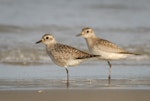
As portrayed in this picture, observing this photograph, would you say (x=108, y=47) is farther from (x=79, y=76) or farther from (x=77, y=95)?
(x=77, y=95)

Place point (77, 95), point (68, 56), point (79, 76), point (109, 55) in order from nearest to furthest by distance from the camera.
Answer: point (77, 95) < point (68, 56) < point (79, 76) < point (109, 55)

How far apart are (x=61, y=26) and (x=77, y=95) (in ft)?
21.1

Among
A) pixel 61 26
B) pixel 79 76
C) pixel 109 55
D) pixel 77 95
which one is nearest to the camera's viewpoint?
pixel 77 95

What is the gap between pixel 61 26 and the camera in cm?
1558

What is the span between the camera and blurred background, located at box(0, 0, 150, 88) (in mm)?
12633

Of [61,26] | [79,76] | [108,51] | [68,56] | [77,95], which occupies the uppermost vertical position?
[61,26]

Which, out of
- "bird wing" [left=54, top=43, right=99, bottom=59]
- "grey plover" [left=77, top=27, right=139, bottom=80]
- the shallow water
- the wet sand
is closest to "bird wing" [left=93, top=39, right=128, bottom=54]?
"grey plover" [left=77, top=27, right=139, bottom=80]

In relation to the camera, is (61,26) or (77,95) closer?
(77,95)

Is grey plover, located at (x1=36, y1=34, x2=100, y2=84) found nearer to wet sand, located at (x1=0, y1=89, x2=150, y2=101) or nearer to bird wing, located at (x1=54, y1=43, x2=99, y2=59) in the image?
bird wing, located at (x1=54, y1=43, x2=99, y2=59)

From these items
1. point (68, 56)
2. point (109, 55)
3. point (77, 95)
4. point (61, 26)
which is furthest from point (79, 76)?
point (61, 26)

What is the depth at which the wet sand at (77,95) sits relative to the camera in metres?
9.02

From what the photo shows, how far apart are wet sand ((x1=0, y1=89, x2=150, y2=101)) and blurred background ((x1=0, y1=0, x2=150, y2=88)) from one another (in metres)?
1.57

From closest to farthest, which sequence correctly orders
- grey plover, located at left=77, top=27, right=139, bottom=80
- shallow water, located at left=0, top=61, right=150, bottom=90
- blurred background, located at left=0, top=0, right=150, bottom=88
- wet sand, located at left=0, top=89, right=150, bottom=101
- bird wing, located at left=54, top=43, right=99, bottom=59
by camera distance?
wet sand, located at left=0, top=89, right=150, bottom=101, shallow water, located at left=0, top=61, right=150, bottom=90, bird wing, located at left=54, top=43, right=99, bottom=59, grey plover, located at left=77, top=27, right=139, bottom=80, blurred background, located at left=0, top=0, right=150, bottom=88

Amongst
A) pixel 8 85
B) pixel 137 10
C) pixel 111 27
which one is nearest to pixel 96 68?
pixel 8 85
